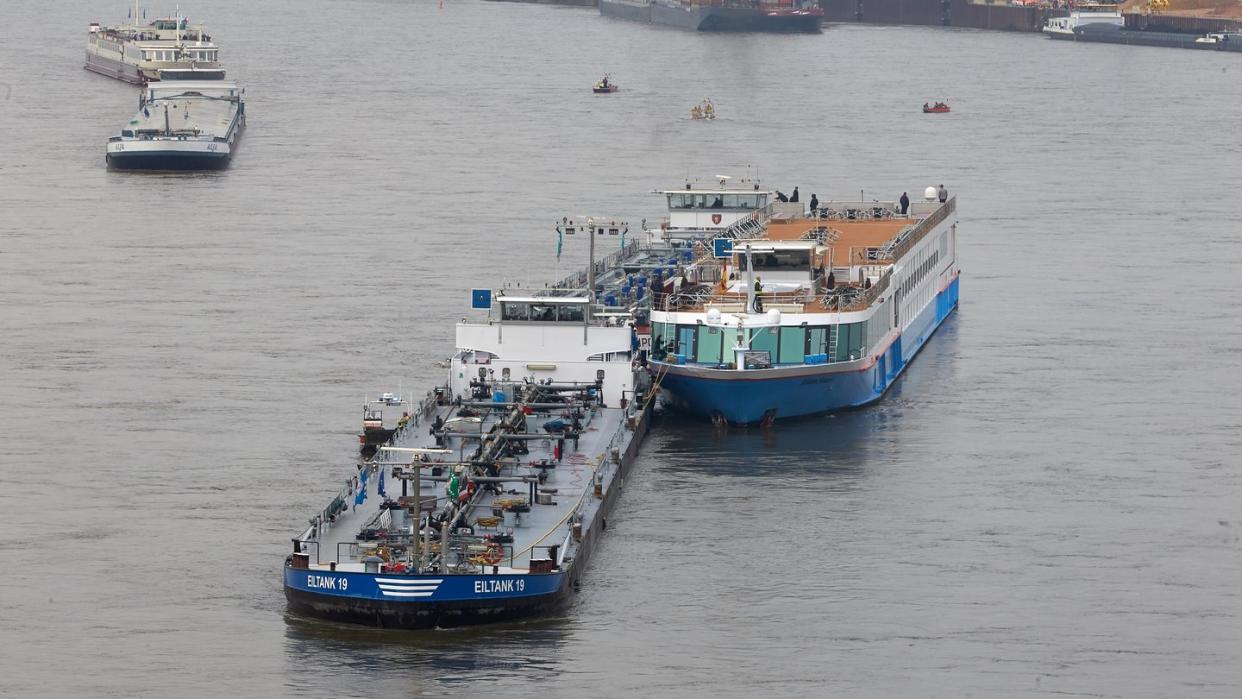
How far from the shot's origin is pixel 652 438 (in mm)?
52812

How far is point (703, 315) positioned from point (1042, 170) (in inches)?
2226

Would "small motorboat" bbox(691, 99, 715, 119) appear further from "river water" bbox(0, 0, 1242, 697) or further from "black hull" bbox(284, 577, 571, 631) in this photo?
"black hull" bbox(284, 577, 571, 631)

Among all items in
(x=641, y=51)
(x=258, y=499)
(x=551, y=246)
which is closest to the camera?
(x=258, y=499)

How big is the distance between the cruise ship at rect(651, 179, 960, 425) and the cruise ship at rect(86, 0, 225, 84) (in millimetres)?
86542

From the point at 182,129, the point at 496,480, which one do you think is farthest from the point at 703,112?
the point at 496,480

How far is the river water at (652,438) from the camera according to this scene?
37.6 m

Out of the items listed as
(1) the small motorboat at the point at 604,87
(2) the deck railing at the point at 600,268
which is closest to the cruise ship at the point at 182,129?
(1) the small motorboat at the point at 604,87

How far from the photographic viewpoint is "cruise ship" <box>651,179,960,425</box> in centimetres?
5338

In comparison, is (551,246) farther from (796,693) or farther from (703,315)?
(796,693)

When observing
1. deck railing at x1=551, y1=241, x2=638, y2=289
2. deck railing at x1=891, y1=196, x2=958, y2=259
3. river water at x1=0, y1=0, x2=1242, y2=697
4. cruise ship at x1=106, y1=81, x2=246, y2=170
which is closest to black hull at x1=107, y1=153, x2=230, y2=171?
cruise ship at x1=106, y1=81, x2=246, y2=170

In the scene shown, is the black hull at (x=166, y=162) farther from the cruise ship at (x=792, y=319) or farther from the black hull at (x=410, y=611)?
the black hull at (x=410, y=611)

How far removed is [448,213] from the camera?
9100 centimetres

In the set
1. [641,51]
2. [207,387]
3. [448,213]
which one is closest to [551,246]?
[448,213]

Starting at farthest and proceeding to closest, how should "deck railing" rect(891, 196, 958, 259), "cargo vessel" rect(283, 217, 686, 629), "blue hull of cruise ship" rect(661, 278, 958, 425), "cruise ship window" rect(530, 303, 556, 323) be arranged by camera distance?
"deck railing" rect(891, 196, 958, 259), "cruise ship window" rect(530, 303, 556, 323), "blue hull of cruise ship" rect(661, 278, 958, 425), "cargo vessel" rect(283, 217, 686, 629)
